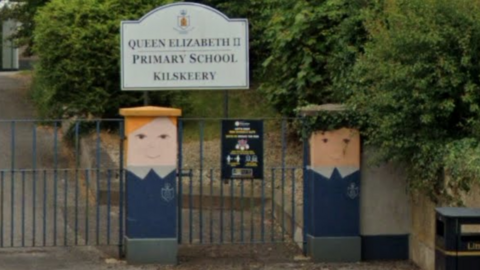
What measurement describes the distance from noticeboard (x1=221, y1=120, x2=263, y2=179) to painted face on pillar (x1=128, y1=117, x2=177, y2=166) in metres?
0.61

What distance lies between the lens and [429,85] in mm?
9719

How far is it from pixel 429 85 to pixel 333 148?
1.47 m

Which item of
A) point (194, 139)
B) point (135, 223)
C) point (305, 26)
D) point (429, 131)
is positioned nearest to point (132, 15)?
point (194, 139)

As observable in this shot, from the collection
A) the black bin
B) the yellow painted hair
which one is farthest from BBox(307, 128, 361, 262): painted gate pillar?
the black bin

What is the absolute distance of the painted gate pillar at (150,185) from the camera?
10.6m

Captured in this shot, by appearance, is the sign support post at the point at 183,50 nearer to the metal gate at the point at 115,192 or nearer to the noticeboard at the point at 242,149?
the metal gate at the point at 115,192

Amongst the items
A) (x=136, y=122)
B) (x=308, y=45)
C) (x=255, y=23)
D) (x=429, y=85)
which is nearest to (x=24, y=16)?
(x=255, y=23)

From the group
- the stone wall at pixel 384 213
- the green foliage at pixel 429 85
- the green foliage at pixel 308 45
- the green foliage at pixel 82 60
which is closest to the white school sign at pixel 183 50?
the stone wall at pixel 384 213

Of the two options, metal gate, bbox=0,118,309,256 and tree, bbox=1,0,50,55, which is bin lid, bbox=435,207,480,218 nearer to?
metal gate, bbox=0,118,309,256

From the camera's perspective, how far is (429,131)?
988 cm

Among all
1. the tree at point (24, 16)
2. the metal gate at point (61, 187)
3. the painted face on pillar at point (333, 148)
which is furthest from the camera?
the tree at point (24, 16)

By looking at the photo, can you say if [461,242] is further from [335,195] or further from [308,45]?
[308,45]

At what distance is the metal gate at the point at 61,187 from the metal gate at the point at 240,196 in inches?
37.4

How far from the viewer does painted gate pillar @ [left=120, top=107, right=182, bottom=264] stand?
1056 centimetres
